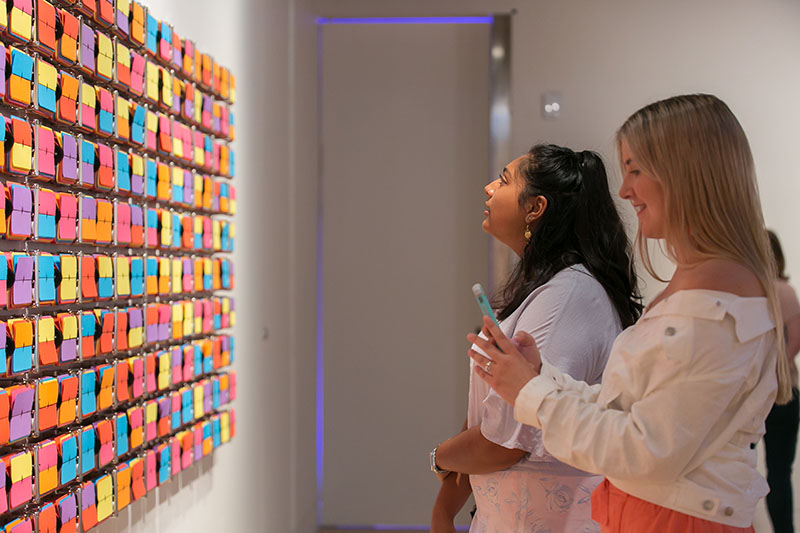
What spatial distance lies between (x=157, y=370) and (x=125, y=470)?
0.28 metres

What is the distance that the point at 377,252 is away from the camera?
4.41 meters

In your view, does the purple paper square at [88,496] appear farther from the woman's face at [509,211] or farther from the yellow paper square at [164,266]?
the woman's face at [509,211]

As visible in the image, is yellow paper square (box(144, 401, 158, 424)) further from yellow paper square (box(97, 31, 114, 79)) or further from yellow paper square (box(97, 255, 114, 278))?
yellow paper square (box(97, 31, 114, 79))

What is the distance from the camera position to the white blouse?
4.95 ft

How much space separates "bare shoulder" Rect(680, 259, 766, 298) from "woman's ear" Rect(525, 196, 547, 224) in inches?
24.5

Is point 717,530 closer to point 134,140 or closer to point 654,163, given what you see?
point 654,163

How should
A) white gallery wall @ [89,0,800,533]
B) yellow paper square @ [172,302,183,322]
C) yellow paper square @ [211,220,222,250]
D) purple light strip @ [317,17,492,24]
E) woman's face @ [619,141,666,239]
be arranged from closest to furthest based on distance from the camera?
1. woman's face @ [619,141,666,239]
2. yellow paper square @ [172,302,183,322]
3. yellow paper square @ [211,220,222,250]
4. white gallery wall @ [89,0,800,533]
5. purple light strip @ [317,17,492,24]

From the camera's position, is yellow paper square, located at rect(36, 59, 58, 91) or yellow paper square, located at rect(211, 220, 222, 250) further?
yellow paper square, located at rect(211, 220, 222, 250)

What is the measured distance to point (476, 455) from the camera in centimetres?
158

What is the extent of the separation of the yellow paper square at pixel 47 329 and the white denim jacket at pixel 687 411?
Answer: 92cm

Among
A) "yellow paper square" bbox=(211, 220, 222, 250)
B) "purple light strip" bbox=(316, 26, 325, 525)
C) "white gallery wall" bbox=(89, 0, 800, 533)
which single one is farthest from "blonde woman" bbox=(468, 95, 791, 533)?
"purple light strip" bbox=(316, 26, 325, 525)

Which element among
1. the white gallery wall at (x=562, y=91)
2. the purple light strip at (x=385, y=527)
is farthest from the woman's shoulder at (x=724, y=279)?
the purple light strip at (x=385, y=527)

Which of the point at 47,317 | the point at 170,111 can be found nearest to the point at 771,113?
the point at 170,111

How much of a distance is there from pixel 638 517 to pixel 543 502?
483 mm
